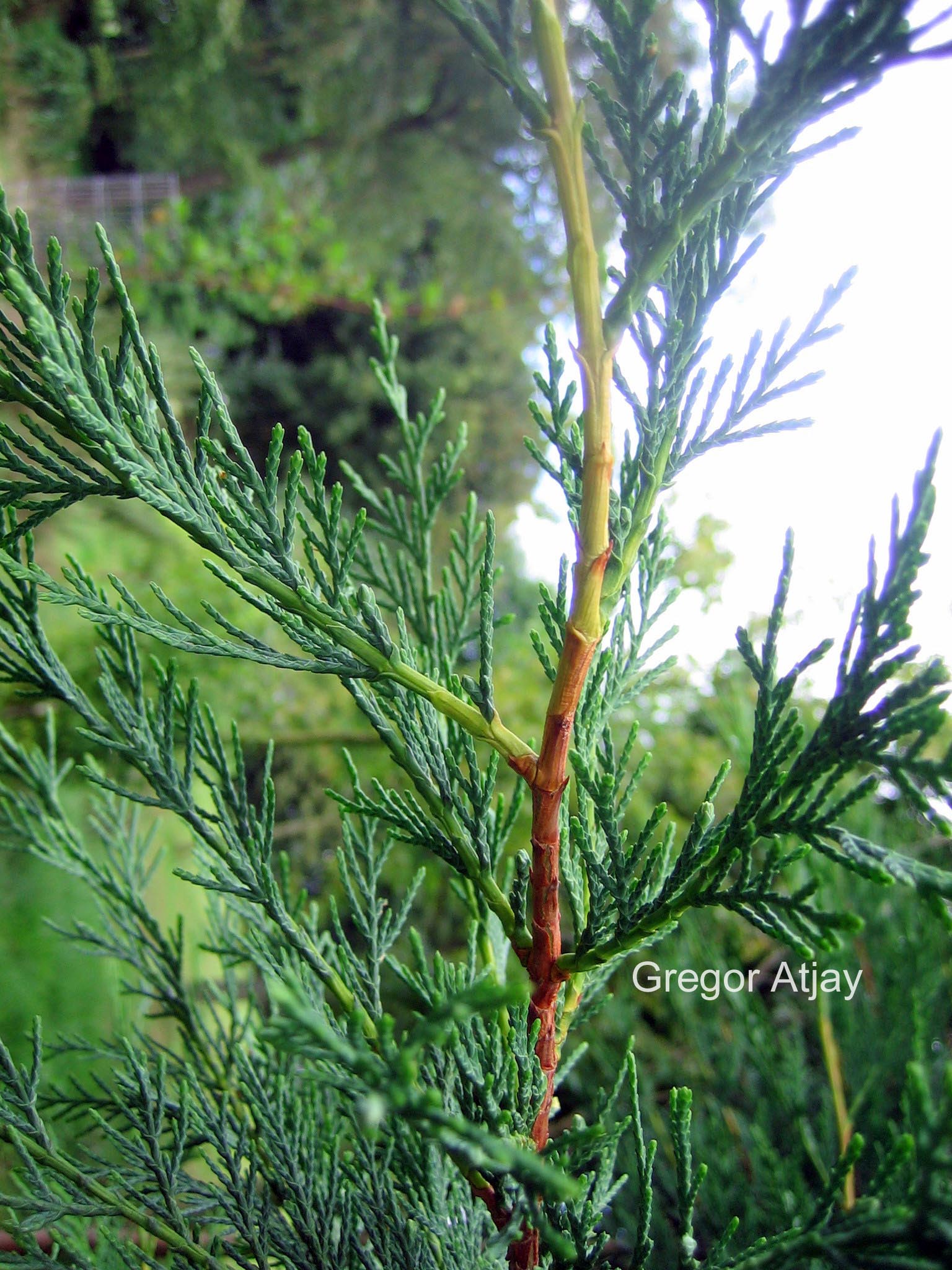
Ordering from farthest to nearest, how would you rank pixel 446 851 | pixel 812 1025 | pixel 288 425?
pixel 288 425 → pixel 812 1025 → pixel 446 851

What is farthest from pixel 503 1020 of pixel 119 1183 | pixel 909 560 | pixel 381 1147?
pixel 909 560

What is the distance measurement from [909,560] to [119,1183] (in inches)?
21.2

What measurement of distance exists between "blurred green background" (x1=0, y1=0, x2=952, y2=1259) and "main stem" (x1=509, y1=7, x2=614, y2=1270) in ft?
1.34

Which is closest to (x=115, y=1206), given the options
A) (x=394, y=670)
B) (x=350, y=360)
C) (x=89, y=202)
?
(x=394, y=670)

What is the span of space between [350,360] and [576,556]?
3401 mm

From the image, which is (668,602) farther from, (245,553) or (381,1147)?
(381,1147)

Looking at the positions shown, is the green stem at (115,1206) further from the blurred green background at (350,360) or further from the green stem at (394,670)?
the green stem at (394,670)

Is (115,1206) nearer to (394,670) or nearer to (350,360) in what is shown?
(394,670)

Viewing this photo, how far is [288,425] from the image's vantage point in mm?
3750

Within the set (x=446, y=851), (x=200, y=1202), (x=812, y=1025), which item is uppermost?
(x=446, y=851)

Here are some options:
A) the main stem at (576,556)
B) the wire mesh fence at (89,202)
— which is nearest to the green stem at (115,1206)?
the main stem at (576,556)

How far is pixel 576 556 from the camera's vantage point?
428mm

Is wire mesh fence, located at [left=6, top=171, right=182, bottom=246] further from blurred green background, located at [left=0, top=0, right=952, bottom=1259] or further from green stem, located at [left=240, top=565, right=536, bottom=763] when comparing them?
green stem, located at [left=240, top=565, right=536, bottom=763]

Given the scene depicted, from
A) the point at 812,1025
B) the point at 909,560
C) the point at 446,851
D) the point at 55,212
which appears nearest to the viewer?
the point at 909,560
